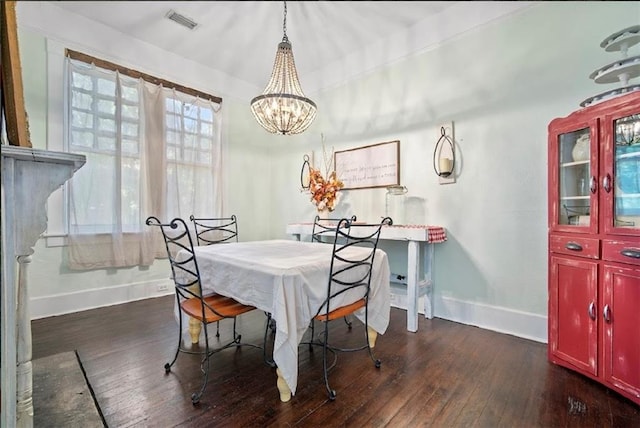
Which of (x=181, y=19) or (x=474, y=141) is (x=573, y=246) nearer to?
(x=474, y=141)

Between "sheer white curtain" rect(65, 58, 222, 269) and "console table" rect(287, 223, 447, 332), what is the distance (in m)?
2.54

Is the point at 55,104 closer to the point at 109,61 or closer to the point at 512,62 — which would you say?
the point at 109,61

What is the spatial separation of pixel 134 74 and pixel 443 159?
3.38m

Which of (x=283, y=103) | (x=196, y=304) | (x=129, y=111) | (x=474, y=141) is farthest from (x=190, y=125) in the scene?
(x=474, y=141)

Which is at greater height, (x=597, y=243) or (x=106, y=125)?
(x=106, y=125)

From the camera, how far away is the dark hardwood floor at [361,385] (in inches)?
61.4

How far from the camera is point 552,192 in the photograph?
2.11m

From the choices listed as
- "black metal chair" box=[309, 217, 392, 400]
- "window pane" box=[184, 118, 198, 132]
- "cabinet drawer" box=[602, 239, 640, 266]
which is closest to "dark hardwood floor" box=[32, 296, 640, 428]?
"black metal chair" box=[309, 217, 392, 400]

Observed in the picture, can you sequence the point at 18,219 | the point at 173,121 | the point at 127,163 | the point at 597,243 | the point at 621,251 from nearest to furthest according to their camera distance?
the point at 18,219 → the point at 621,251 → the point at 597,243 → the point at 127,163 → the point at 173,121

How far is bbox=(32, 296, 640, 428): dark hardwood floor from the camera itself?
1561mm

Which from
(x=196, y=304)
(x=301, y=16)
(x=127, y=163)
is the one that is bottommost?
(x=196, y=304)

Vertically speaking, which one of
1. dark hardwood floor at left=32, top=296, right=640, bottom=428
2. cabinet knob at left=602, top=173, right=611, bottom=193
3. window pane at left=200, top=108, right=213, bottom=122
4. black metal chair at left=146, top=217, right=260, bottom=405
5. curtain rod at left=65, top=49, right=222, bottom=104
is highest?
curtain rod at left=65, top=49, right=222, bottom=104

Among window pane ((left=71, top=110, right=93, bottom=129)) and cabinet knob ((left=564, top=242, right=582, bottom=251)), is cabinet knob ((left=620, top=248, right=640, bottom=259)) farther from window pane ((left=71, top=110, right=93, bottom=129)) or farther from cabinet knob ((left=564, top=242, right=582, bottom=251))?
window pane ((left=71, top=110, right=93, bottom=129))

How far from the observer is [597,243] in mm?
1830
